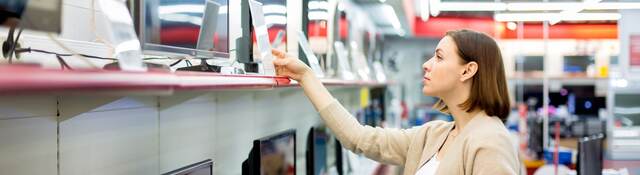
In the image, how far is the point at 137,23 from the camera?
1480 mm

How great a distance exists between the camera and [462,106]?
2178mm

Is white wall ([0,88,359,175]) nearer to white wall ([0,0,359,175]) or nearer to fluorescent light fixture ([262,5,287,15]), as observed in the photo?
white wall ([0,0,359,175])

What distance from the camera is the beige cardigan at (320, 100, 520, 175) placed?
1927 mm

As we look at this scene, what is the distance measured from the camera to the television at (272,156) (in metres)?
2.02

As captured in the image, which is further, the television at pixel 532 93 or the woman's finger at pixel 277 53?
the television at pixel 532 93

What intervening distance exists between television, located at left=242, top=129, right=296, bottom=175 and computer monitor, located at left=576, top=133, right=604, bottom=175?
71.5 inches

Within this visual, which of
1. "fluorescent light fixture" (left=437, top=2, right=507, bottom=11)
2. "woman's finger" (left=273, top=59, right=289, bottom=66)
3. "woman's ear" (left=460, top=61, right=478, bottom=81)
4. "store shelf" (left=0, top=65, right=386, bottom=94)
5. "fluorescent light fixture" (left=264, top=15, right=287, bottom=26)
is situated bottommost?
"store shelf" (left=0, top=65, right=386, bottom=94)

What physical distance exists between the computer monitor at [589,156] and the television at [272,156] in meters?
1.82

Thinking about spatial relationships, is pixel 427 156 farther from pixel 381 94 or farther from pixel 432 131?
pixel 381 94

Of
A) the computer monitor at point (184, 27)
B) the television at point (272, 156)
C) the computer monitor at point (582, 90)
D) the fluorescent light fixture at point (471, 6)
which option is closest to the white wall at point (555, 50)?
the computer monitor at point (582, 90)

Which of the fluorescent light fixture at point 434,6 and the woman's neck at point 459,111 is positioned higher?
the fluorescent light fixture at point 434,6

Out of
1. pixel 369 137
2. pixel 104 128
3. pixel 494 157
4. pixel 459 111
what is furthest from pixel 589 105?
pixel 104 128

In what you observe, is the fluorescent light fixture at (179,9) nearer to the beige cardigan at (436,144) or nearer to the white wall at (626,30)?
the beige cardigan at (436,144)

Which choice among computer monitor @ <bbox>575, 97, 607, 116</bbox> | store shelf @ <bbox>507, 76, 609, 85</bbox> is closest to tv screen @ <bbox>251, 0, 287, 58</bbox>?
computer monitor @ <bbox>575, 97, 607, 116</bbox>
